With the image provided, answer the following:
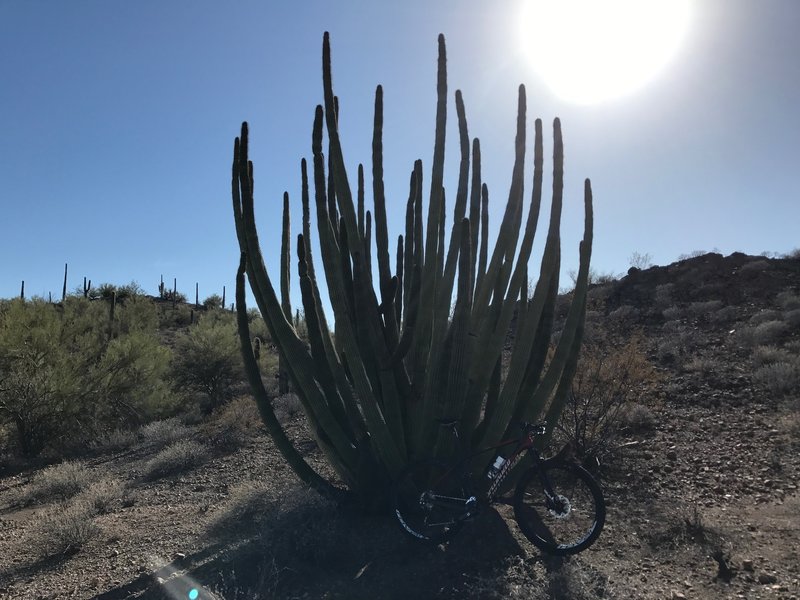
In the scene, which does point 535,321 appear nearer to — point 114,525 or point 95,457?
point 114,525

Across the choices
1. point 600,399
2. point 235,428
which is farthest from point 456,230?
point 235,428

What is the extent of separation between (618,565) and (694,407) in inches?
244

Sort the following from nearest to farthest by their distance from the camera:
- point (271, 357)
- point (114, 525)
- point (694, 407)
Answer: point (114, 525) → point (694, 407) → point (271, 357)

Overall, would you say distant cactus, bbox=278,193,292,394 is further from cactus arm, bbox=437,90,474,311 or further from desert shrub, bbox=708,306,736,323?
desert shrub, bbox=708,306,736,323

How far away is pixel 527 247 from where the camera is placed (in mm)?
6441

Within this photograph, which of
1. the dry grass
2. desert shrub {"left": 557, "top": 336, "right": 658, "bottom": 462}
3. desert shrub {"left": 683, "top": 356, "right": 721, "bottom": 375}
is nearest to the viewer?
desert shrub {"left": 557, "top": 336, "right": 658, "bottom": 462}

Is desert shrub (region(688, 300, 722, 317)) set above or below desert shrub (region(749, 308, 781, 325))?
above

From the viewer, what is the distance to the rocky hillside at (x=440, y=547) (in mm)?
4938

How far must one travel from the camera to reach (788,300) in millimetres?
17562

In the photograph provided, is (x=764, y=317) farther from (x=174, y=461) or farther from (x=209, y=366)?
(x=209, y=366)

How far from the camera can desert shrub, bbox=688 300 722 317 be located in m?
18.8

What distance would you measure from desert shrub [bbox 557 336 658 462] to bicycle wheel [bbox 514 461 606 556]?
5.56 feet

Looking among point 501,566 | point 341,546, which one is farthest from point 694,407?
point 341,546

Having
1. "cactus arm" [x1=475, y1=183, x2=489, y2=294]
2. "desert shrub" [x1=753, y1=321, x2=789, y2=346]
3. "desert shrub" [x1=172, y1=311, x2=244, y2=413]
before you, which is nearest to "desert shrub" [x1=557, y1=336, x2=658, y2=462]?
"cactus arm" [x1=475, y1=183, x2=489, y2=294]
